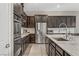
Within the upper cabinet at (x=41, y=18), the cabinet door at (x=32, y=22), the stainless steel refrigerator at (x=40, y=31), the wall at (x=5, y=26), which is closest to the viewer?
the wall at (x=5, y=26)

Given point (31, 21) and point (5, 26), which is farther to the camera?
point (31, 21)

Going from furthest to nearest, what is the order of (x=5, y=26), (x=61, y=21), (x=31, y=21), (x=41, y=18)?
(x=31, y=21) < (x=61, y=21) < (x=41, y=18) < (x=5, y=26)

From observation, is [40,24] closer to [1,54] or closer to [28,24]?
[28,24]

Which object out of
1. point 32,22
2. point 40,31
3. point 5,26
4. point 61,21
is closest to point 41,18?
point 32,22

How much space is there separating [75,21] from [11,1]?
23.6 ft

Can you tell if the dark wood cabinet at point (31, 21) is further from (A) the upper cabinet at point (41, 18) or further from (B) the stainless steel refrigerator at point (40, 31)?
(B) the stainless steel refrigerator at point (40, 31)

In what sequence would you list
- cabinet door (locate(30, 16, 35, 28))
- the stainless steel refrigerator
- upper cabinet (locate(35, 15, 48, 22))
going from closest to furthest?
the stainless steel refrigerator
upper cabinet (locate(35, 15, 48, 22))
cabinet door (locate(30, 16, 35, 28))

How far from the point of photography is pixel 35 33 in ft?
25.5

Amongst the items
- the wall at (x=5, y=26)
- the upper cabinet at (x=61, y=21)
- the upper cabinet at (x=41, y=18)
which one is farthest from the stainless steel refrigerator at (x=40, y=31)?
the wall at (x=5, y=26)

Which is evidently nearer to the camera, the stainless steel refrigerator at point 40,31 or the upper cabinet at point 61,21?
the stainless steel refrigerator at point 40,31

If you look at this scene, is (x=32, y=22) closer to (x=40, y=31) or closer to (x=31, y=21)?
(x=31, y=21)

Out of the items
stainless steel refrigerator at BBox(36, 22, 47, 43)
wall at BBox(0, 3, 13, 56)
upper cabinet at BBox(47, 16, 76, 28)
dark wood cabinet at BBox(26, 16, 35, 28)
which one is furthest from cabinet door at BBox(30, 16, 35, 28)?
wall at BBox(0, 3, 13, 56)

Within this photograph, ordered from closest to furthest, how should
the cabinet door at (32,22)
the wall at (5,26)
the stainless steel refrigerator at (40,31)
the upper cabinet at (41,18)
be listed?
1. the wall at (5,26)
2. the stainless steel refrigerator at (40,31)
3. the upper cabinet at (41,18)
4. the cabinet door at (32,22)

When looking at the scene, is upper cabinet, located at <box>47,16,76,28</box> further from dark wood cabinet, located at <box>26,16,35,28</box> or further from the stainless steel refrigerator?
dark wood cabinet, located at <box>26,16,35,28</box>
